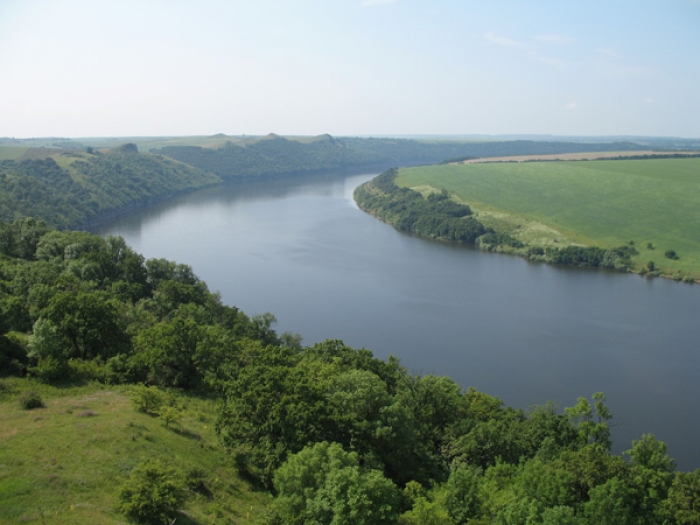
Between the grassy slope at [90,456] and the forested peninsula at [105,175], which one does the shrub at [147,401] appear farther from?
the forested peninsula at [105,175]

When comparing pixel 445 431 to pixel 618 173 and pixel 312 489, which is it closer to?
pixel 312 489

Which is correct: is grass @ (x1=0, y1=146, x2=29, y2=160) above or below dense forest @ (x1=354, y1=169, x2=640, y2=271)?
above

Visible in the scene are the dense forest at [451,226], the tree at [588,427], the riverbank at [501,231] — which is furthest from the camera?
the dense forest at [451,226]

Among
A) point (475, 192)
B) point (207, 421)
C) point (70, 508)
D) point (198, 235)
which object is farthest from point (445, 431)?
point (475, 192)

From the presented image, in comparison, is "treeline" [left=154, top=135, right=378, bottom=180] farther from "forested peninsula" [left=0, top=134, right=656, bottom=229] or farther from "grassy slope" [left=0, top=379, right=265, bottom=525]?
A: "grassy slope" [left=0, top=379, right=265, bottom=525]

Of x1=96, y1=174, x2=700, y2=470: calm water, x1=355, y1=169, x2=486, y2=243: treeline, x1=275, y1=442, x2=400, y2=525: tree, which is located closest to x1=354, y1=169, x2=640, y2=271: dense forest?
x1=355, y1=169, x2=486, y2=243: treeline

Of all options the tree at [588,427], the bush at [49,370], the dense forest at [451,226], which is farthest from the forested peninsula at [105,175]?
the tree at [588,427]
